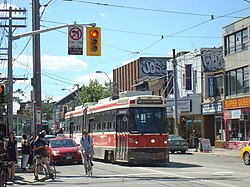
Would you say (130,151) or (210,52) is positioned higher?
(210,52)

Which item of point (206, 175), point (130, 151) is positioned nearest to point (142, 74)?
point (130, 151)

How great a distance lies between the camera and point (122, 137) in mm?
24656

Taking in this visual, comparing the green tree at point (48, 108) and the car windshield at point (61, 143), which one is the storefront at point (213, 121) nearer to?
the car windshield at point (61, 143)

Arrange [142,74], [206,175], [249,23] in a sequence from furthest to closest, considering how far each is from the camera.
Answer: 1. [142,74]
2. [249,23]
3. [206,175]

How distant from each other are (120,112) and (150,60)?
44.9 meters

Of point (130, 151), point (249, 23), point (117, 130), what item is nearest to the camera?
point (130, 151)

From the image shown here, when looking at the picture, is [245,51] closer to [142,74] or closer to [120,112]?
[120,112]

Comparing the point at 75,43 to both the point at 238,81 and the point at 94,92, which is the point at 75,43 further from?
the point at 94,92

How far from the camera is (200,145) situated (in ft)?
135

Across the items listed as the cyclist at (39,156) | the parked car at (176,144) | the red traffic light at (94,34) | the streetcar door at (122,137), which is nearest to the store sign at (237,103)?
the parked car at (176,144)

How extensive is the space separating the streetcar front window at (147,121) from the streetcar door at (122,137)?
500mm

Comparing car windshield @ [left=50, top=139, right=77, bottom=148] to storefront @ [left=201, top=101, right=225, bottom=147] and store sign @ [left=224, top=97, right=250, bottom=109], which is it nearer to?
store sign @ [left=224, top=97, right=250, bottom=109]

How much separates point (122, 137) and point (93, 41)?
542 cm

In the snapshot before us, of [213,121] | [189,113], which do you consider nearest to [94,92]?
[189,113]
